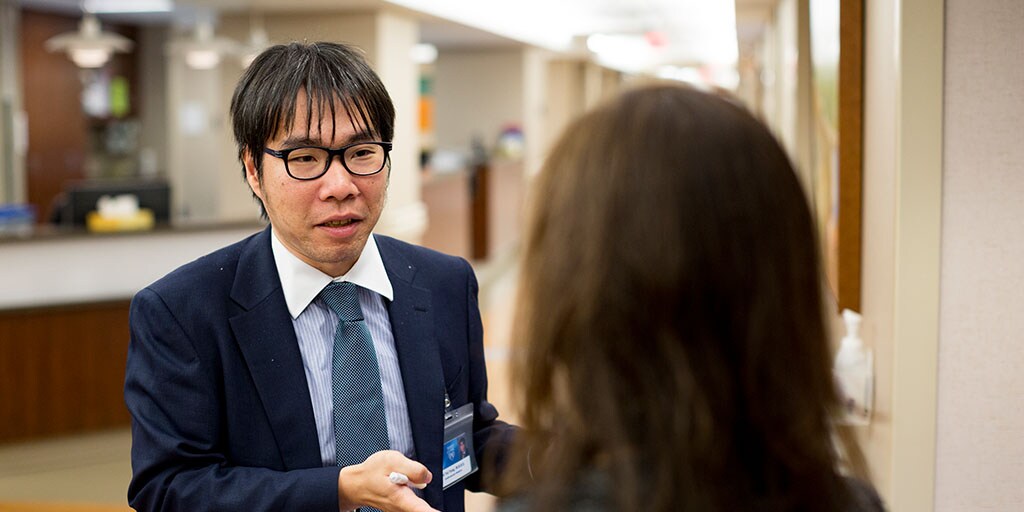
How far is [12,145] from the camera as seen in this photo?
11.3m

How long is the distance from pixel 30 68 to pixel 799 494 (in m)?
12.6

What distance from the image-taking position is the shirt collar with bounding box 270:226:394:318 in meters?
1.67

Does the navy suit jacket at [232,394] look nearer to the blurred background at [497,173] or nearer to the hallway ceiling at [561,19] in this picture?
the blurred background at [497,173]

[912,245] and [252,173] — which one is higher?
[252,173]

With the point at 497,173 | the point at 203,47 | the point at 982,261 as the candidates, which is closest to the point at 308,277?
the point at 982,261

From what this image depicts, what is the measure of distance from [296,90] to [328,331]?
15.4 inches

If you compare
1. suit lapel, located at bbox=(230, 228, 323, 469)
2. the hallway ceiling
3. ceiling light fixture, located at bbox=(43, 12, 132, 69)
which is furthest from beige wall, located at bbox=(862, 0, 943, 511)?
ceiling light fixture, located at bbox=(43, 12, 132, 69)

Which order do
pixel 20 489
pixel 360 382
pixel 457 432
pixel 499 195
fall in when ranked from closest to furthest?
pixel 360 382, pixel 457 432, pixel 20 489, pixel 499 195

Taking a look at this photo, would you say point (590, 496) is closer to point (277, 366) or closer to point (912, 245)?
point (277, 366)

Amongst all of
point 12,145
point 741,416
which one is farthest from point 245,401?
point 12,145

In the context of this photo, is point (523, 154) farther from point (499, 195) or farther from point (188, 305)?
point (188, 305)

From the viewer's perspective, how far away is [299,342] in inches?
65.2

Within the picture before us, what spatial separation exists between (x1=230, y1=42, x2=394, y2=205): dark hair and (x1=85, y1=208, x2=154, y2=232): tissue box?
5.15 metres

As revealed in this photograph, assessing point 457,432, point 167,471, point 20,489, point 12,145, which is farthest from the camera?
point 12,145
